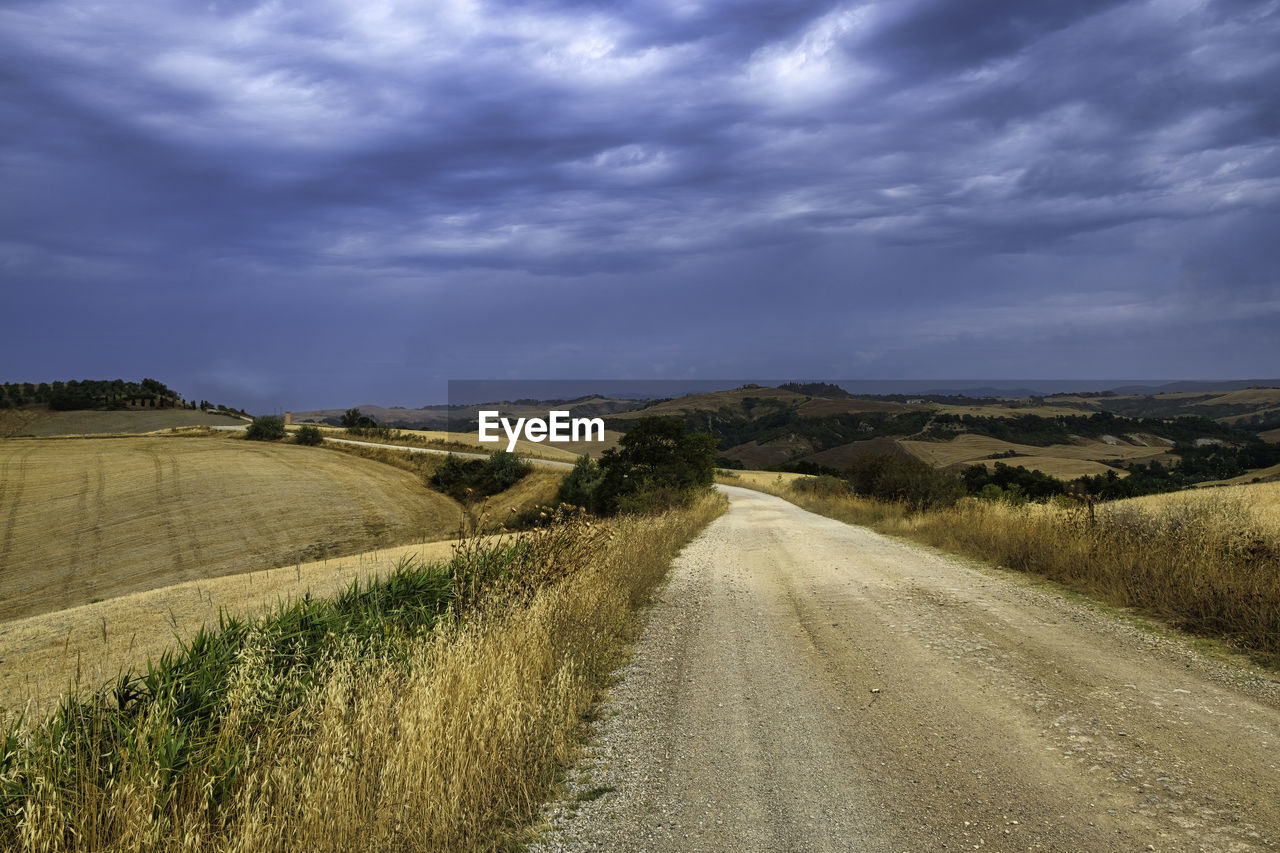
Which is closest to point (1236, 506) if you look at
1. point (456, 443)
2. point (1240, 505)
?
point (1240, 505)

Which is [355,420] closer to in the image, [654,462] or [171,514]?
[171,514]

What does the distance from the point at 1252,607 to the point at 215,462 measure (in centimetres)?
5001

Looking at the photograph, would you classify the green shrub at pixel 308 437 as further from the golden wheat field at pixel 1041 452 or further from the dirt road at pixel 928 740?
the dirt road at pixel 928 740

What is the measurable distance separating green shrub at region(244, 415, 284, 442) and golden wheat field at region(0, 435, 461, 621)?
1021cm

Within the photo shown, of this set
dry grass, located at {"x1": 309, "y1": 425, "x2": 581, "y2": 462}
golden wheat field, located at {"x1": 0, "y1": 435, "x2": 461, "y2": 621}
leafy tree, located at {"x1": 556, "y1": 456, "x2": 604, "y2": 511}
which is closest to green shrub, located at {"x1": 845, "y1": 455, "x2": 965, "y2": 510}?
leafy tree, located at {"x1": 556, "y1": 456, "x2": 604, "y2": 511}

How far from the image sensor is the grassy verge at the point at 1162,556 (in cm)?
711

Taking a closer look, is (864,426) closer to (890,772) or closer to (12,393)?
(12,393)

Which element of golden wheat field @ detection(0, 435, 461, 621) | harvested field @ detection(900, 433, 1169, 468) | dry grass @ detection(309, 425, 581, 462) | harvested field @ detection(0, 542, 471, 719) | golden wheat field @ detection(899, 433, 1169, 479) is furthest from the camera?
harvested field @ detection(900, 433, 1169, 468)

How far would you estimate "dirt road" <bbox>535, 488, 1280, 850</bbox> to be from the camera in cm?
366

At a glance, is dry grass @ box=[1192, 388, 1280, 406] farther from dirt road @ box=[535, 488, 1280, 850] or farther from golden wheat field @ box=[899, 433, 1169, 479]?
dirt road @ box=[535, 488, 1280, 850]

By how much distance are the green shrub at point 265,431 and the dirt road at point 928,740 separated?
203ft

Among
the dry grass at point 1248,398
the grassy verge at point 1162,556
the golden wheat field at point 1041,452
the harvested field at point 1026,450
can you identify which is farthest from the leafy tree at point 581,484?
the dry grass at point 1248,398

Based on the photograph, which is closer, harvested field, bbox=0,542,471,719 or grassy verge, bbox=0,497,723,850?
grassy verge, bbox=0,497,723,850

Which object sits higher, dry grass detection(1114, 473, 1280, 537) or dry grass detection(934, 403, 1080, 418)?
dry grass detection(1114, 473, 1280, 537)
